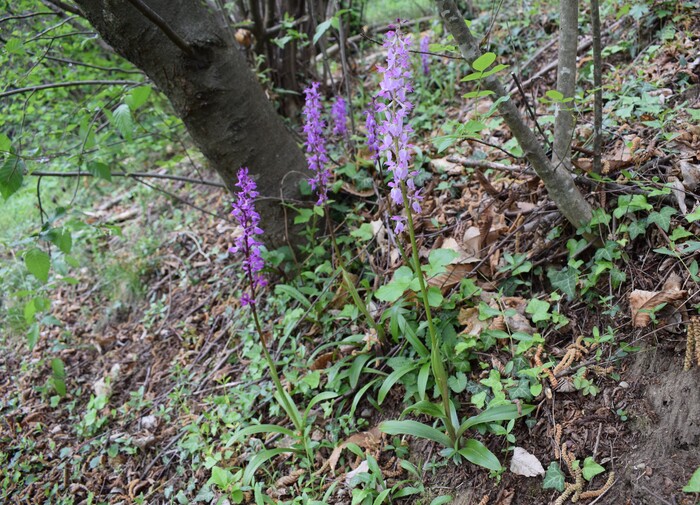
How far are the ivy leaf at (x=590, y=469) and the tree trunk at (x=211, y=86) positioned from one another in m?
2.13

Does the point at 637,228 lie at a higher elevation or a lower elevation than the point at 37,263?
lower

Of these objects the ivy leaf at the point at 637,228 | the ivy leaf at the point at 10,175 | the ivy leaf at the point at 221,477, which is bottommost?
the ivy leaf at the point at 221,477

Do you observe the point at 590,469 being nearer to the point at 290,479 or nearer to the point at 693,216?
the point at 693,216

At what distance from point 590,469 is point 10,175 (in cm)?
271

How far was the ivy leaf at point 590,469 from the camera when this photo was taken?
63.7 inches

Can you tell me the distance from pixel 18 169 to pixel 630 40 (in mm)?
3660

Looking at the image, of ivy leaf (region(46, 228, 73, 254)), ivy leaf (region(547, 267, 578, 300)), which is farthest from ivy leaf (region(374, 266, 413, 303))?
ivy leaf (region(46, 228, 73, 254))

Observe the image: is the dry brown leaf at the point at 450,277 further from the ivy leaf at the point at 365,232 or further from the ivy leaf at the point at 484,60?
the ivy leaf at the point at 484,60

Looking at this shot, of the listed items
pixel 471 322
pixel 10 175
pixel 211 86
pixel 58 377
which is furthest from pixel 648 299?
pixel 58 377

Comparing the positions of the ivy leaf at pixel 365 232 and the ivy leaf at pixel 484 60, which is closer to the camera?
the ivy leaf at pixel 484 60

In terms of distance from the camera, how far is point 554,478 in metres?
1.67

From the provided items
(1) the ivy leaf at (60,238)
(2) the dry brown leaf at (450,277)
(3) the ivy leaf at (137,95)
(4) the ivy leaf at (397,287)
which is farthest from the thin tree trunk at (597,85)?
(1) the ivy leaf at (60,238)

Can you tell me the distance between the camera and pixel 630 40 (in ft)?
10.2

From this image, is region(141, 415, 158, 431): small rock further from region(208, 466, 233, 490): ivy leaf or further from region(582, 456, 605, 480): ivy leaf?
region(582, 456, 605, 480): ivy leaf
